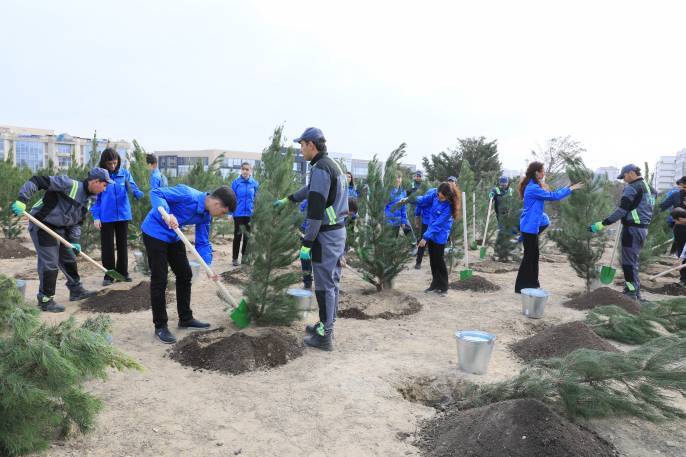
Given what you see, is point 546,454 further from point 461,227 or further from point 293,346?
point 461,227

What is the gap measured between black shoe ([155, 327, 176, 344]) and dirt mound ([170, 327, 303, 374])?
18cm

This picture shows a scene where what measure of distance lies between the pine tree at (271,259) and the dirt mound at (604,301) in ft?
13.3

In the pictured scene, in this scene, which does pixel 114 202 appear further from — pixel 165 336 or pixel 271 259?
pixel 271 259

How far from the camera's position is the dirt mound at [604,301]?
5786 mm

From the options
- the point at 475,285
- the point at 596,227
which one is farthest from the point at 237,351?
the point at 596,227

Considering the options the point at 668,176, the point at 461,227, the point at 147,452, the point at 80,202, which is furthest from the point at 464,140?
the point at 668,176

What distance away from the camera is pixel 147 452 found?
2553mm

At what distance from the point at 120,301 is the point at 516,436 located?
15.0 feet

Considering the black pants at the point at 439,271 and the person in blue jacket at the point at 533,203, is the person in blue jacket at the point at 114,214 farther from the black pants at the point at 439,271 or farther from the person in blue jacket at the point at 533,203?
the person in blue jacket at the point at 533,203

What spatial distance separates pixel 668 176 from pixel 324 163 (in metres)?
70.0

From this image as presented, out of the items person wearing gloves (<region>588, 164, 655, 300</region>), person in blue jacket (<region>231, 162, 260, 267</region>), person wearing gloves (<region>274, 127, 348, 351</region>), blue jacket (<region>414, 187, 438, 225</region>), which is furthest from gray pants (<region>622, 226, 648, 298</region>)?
person in blue jacket (<region>231, 162, 260, 267</region>)

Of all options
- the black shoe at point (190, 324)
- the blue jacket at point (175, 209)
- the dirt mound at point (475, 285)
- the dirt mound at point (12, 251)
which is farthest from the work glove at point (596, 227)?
the dirt mound at point (12, 251)

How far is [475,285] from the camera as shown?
7.36 m

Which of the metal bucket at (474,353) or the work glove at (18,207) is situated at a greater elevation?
the work glove at (18,207)
